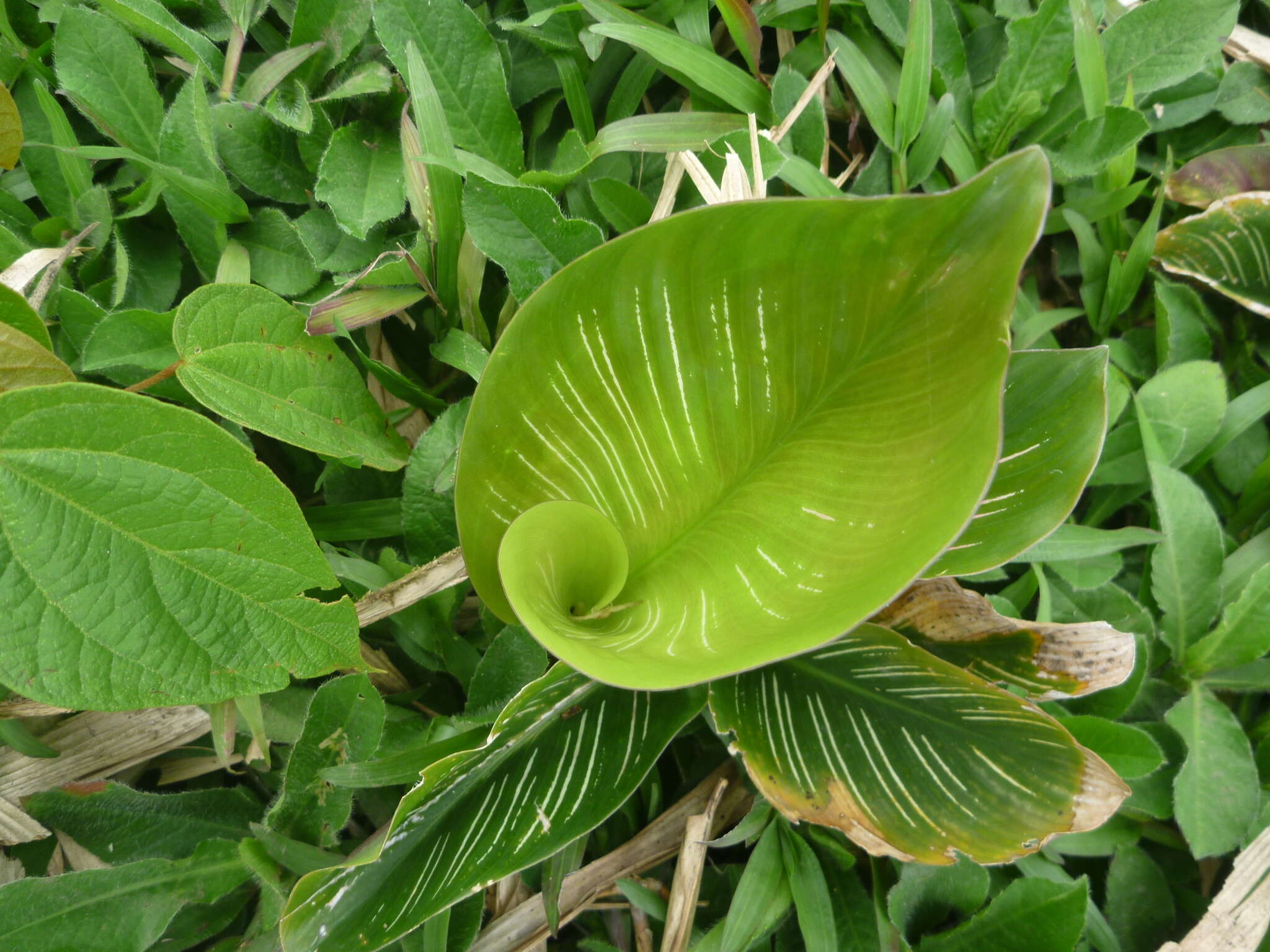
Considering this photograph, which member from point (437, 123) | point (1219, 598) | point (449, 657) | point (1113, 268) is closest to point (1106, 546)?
point (1219, 598)

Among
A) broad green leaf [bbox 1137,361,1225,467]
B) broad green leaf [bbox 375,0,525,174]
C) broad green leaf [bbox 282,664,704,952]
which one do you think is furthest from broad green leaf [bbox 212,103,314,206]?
broad green leaf [bbox 1137,361,1225,467]

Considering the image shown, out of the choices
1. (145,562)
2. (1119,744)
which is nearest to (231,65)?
(145,562)

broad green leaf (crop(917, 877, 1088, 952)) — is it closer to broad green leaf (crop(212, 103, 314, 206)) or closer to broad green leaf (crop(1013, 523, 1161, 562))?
broad green leaf (crop(1013, 523, 1161, 562))

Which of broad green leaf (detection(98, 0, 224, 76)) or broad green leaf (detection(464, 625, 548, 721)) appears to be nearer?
broad green leaf (detection(464, 625, 548, 721))

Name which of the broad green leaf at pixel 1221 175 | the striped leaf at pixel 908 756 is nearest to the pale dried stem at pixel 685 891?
the striped leaf at pixel 908 756

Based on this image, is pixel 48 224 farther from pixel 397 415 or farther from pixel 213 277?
pixel 397 415
